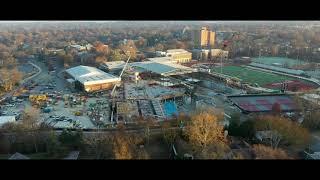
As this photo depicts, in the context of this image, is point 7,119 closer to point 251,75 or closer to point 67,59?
point 67,59

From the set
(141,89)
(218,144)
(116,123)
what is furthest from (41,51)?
(218,144)

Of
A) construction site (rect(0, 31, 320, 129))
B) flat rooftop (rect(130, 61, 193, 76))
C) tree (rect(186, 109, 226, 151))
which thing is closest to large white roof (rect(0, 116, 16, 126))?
construction site (rect(0, 31, 320, 129))

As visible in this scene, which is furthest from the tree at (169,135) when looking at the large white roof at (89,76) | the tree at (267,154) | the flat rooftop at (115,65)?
the flat rooftop at (115,65)

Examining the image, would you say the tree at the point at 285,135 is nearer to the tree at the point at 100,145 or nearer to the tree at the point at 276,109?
the tree at the point at 276,109

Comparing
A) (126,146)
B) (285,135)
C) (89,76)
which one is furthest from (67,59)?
(285,135)

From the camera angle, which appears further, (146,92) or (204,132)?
(146,92)
